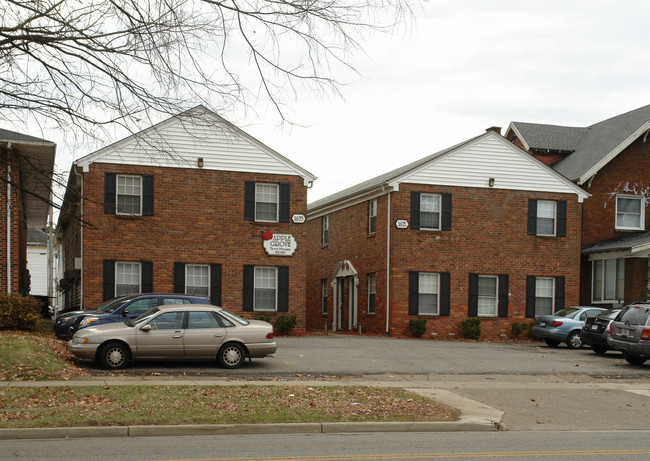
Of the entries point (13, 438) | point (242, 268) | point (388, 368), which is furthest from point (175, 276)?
point (13, 438)

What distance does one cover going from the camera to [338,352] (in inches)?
865

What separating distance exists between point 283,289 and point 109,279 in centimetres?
639

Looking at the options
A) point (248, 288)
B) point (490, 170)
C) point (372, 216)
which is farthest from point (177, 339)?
point (490, 170)

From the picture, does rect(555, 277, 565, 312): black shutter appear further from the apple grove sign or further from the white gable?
the apple grove sign

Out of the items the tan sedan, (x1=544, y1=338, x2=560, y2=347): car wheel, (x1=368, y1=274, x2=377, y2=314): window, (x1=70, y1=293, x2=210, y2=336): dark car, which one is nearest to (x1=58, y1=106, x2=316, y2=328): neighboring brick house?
(x1=368, y1=274, x2=377, y2=314): window

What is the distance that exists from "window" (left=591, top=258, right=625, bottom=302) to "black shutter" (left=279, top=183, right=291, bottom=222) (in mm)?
13931

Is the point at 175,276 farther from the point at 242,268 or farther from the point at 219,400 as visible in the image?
the point at 219,400

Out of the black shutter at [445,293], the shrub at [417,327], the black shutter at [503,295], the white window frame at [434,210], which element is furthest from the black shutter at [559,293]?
the shrub at [417,327]

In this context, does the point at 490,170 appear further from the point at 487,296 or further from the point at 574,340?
the point at 574,340

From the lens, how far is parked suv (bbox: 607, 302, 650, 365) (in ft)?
66.4

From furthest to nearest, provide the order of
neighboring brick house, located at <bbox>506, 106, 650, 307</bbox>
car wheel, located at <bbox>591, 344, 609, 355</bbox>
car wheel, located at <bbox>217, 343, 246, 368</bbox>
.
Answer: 1. neighboring brick house, located at <bbox>506, 106, 650, 307</bbox>
2. car wheel, located at <bbox>591, 344, 609, 355</bbox>
3. car wheel, located at <bbox>217, 343, 246, 368</bbox>

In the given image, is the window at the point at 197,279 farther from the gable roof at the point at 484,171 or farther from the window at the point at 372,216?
the gable roof at the point at 484,171

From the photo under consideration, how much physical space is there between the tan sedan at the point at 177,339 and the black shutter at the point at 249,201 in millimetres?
11297

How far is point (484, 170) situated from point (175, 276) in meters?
13.2
